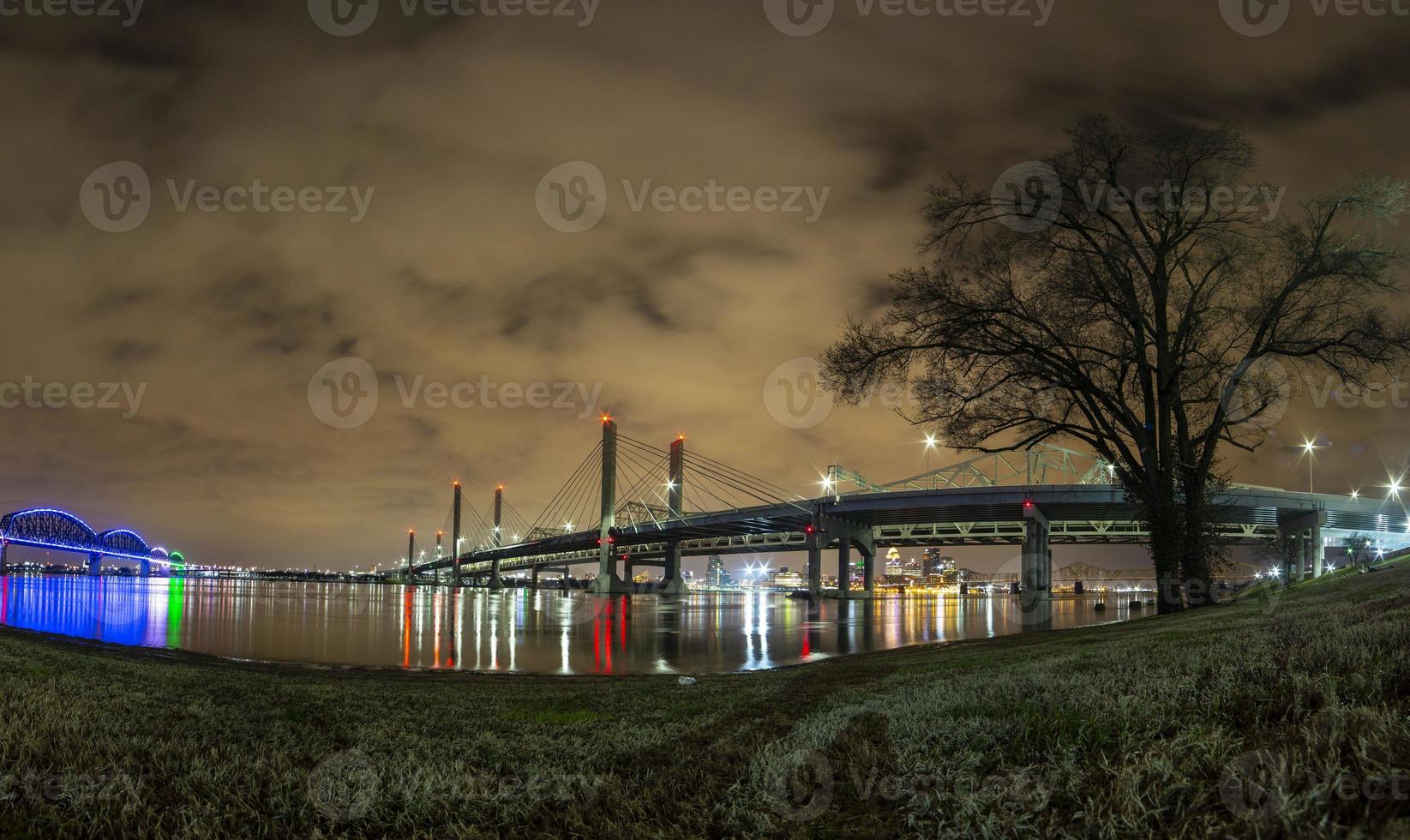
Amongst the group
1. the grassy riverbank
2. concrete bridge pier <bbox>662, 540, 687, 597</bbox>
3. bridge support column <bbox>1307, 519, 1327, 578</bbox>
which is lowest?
concrete bridge pier <bbox>662, 540, 687, 597</bbox>

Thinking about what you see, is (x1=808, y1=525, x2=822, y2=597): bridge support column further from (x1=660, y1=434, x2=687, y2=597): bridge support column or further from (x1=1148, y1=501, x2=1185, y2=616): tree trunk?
(x1=1148, y1=501, x2=1185, y2=616): tree trunk

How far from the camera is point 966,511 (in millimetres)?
94812

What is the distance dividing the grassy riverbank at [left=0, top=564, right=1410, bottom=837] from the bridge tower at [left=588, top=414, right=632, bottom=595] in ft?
286

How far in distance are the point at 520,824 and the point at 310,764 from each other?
172 cm

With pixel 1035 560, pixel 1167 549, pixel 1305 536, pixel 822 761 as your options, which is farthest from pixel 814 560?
pixel 822 761

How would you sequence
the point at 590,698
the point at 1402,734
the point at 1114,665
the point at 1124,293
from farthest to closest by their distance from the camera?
1. the point at 1124,293
2. the point at 590,698
3. the point at 1114,665
4. the point at 1402,734

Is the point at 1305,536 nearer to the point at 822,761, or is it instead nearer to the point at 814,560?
the point at 814,560

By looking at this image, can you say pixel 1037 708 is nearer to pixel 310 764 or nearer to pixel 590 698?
pixel 310 764

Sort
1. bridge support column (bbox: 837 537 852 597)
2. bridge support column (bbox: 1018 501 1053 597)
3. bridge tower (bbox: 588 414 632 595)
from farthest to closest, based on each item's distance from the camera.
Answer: bridge support column (bbox: 837 537 852 597), bridge tower (bbox: 588 414 632 595), bridge support column (bbox: 1018 501 1053 597)

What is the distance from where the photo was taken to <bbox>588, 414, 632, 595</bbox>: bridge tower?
93.1m

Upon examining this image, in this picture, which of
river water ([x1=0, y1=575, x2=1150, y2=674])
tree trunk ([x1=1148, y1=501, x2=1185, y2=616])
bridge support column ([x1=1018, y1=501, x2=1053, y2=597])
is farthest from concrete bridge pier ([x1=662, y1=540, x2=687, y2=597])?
tree trunk ([x1=1148, y1=501, x2=1185, y2=616])

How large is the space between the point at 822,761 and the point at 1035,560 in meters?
77.6

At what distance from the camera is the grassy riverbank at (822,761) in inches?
118

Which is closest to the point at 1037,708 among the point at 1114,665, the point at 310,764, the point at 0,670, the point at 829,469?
the point at 1114,665
